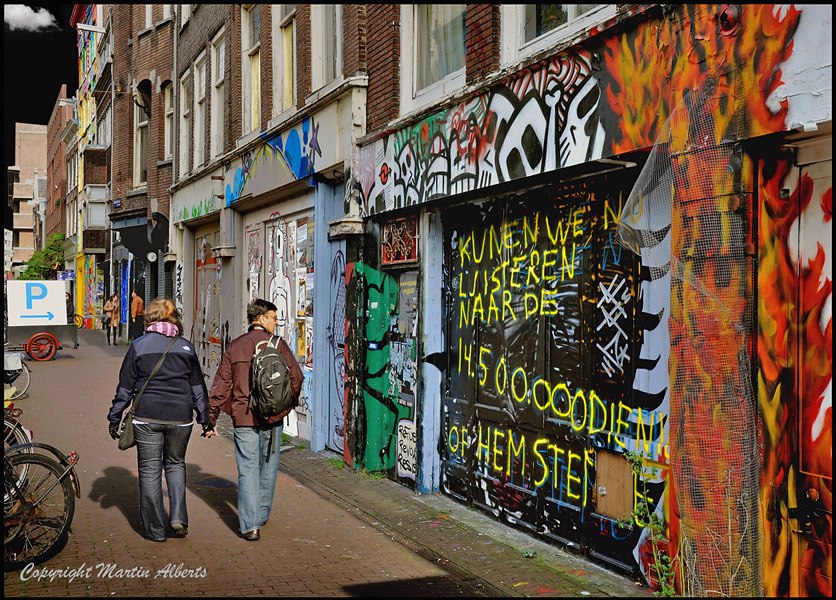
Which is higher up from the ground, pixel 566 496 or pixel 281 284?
pixel 281 284

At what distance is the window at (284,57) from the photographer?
11805mm

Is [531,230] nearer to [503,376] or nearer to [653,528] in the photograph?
[503,376]

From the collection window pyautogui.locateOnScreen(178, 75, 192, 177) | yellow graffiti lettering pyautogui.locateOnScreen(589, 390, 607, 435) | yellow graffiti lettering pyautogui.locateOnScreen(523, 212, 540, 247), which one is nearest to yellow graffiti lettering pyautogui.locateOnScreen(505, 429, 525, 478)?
yellow graffiti lettering pyautogui.locateOnScreen(589, 390, 607, 435)

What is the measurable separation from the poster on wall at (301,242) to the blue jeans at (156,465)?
16.4 feet

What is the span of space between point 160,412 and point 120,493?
198cm

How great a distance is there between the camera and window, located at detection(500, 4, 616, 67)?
573 centimetres

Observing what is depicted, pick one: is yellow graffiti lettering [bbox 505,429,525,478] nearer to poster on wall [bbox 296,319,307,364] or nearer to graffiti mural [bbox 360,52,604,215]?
graffiti mural [bbox 360,52,604,215]

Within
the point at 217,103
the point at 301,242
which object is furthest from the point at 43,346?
the point at 301,242

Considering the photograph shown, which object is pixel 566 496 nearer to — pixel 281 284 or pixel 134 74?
pixel 281 284

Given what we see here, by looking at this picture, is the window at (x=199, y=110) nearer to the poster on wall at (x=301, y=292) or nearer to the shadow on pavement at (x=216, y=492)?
the poster on wall at (x=301, y=292)

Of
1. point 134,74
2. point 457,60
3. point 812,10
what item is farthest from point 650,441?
point 134,74

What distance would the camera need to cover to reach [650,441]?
16.9ft

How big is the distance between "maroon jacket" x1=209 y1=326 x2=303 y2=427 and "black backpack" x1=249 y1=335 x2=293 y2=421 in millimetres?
66

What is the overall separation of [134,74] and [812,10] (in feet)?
72.3
